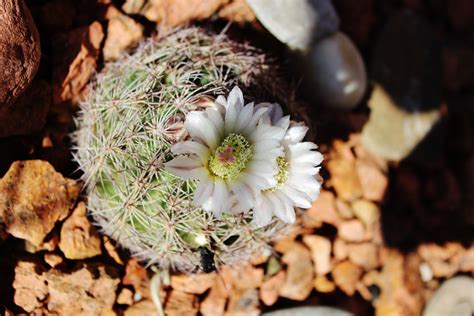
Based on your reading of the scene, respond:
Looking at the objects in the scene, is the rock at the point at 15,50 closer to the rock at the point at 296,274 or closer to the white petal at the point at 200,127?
the white petal at the point at 200,127

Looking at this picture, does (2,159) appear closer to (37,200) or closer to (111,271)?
(37,200)

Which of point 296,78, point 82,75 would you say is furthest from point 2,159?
point 296,78

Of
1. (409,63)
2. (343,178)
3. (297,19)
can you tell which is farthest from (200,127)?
(409,63)

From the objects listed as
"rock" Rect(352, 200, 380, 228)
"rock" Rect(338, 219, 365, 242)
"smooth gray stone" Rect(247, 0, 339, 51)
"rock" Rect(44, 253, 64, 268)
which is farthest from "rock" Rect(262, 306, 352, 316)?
"smooth gray stone" Rect(247, 0, 339, 51)

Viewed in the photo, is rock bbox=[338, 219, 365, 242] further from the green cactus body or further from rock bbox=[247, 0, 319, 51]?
rock bbox=[247, 0, 319, 51]

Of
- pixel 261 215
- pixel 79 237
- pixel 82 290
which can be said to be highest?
pixel 261 215

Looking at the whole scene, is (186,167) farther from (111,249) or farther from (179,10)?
(179,10)

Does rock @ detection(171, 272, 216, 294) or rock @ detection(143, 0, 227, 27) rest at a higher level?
rock @ detection(143, 0, 227, 27)
